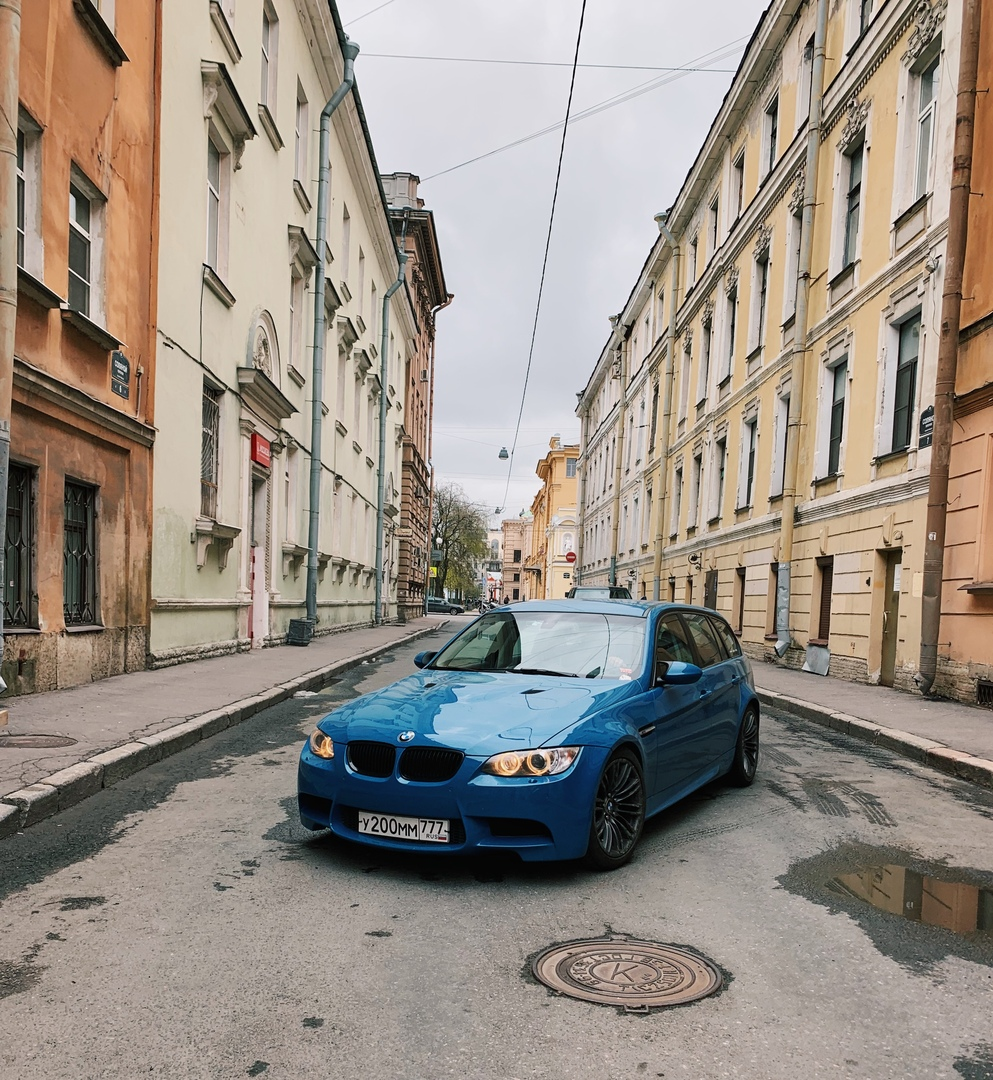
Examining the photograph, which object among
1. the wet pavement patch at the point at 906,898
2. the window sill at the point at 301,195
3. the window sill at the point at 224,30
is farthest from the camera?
the window sill at the point at 301,195

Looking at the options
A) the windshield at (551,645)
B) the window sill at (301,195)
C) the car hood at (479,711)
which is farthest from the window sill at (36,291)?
the window sill at (301,195)

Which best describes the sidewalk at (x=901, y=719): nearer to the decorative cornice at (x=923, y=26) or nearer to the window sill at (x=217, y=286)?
the decorative cornice at (x=923, y=26)

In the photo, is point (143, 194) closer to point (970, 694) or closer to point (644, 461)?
point (970, 694)

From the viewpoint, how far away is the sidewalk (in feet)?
25.9

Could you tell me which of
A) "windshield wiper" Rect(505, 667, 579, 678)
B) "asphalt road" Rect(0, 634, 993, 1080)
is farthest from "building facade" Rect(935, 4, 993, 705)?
"windshield wiper" Rect(505, 667, 579, 678)

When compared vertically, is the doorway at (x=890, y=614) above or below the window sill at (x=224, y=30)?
below

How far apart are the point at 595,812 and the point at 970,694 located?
8912 millimetres

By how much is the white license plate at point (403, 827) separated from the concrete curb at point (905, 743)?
5.03 metres

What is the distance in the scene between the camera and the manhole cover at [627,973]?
308 cm

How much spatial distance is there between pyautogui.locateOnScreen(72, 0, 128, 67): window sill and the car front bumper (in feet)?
29.1

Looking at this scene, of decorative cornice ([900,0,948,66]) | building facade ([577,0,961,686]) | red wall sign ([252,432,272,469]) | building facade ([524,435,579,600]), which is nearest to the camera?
decorative cornice ([900,0,948,66])

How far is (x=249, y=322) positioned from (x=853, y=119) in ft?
37.3

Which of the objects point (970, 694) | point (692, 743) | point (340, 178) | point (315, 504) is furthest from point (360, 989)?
point (340, 178)

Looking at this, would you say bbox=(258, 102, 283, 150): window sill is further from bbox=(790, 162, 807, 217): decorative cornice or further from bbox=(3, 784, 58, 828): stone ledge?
bbox=(3, 784, 58, 828): stone ledge
